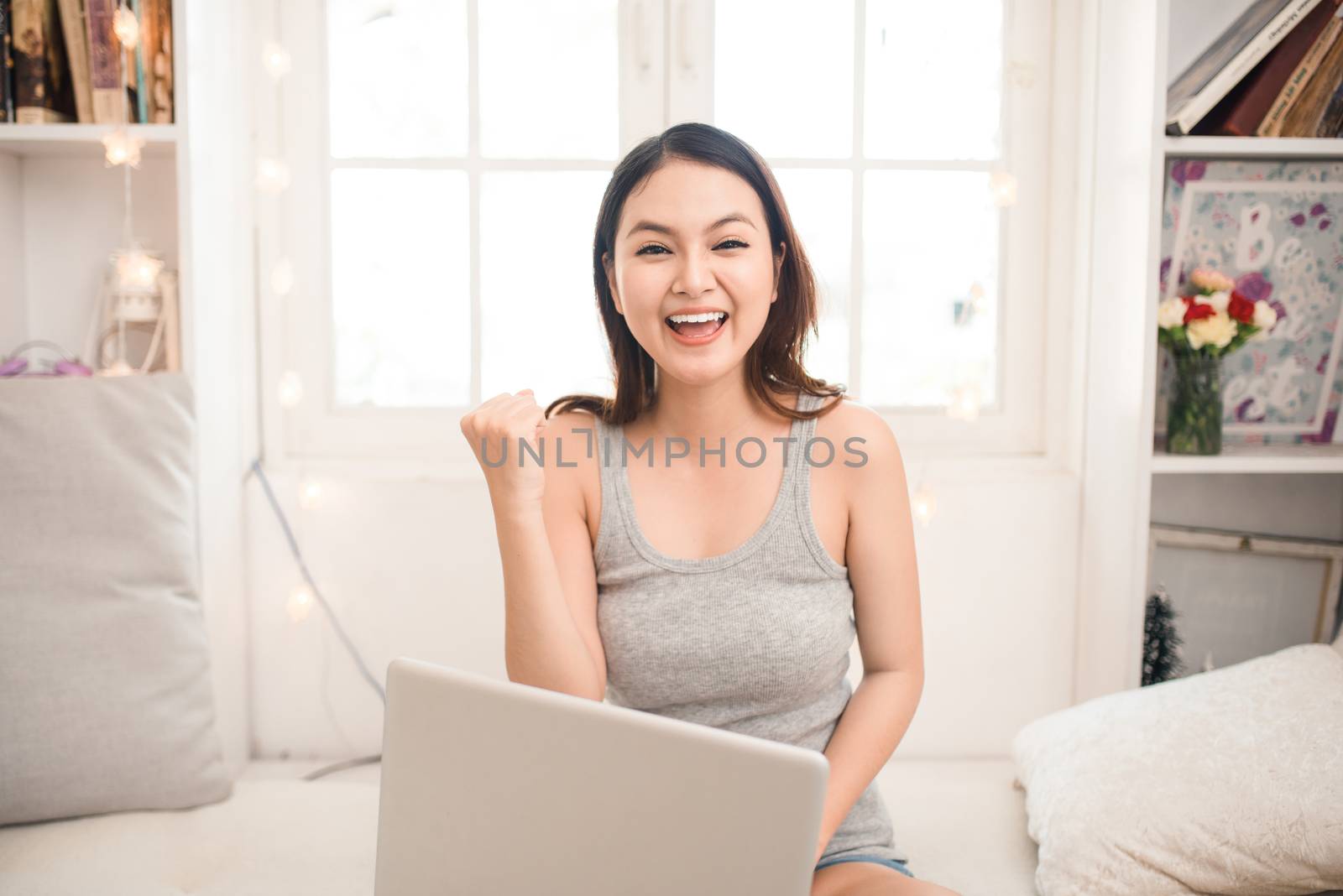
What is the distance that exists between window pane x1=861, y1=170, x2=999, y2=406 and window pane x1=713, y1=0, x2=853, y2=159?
131 millimetres

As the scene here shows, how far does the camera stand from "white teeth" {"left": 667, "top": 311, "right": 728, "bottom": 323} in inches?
43.8

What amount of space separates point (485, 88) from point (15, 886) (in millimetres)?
1396

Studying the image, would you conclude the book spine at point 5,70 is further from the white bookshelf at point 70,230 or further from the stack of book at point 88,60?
the white bookshelf at point 70,230

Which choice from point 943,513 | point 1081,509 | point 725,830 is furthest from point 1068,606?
point 725,830

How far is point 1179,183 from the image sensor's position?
1656 mm

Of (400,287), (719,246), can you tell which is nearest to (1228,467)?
(719,246)

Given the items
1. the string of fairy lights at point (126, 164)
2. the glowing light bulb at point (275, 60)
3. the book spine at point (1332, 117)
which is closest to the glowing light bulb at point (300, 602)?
the string of fairy lights at point (126, 164)

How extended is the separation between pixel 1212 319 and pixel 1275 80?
0.41 m

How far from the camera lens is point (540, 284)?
186cm

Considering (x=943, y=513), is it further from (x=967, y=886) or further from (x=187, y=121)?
(x=187, y=121)

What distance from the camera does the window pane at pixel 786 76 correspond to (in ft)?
5.89

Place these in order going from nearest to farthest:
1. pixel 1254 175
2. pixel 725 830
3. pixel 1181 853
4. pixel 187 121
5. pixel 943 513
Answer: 1. pixel 725 830
2. pixel 1181 853
3. pixel 187 121
4. pixel 1254 175
5. pixel 943 513

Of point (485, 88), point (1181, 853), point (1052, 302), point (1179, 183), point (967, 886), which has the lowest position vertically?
point (967, 886)

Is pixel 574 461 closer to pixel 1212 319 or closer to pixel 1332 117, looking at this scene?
pixel 1212 319
